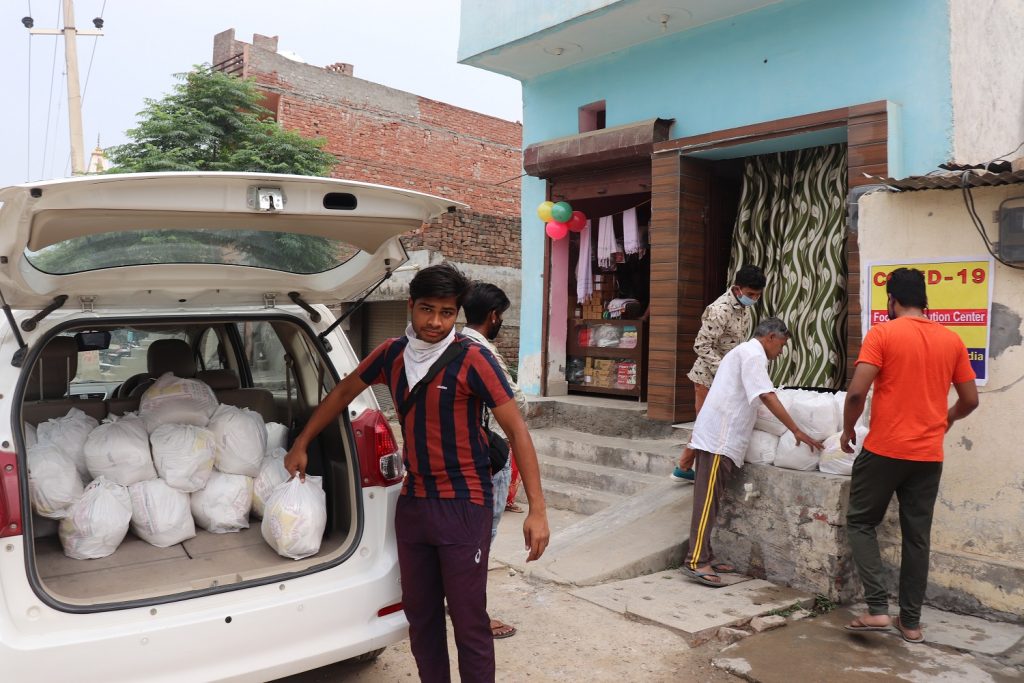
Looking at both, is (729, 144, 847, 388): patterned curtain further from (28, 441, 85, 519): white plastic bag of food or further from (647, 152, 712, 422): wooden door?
(28, 441, 85, 519): white plastic bag of food

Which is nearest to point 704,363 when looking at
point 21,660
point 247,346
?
point 247,346

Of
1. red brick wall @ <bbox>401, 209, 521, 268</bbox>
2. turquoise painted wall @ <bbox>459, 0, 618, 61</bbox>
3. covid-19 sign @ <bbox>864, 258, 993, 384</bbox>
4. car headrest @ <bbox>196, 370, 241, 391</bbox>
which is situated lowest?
car headrest @ <bbox>196, 370, 241, 391</bbox>

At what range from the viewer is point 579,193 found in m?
8.43

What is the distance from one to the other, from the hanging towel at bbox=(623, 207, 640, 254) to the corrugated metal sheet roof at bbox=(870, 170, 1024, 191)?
3.97 m

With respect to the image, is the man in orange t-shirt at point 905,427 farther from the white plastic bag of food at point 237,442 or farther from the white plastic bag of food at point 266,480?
the white plastic bag of food at point 237,442

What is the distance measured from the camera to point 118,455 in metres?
3.15

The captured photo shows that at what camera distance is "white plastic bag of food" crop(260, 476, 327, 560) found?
3051 mm

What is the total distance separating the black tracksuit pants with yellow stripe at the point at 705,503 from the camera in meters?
4.75

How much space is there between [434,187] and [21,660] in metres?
20.7

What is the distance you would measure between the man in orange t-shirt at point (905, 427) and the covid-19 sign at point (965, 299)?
1.43ft

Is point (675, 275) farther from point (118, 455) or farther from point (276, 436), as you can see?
point (118, 455)

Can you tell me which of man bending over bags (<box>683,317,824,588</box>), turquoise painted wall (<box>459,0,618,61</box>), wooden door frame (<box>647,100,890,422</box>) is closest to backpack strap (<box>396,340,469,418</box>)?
man bending over bags (<box>683,317,824,588</box>)

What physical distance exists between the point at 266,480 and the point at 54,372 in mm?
1288

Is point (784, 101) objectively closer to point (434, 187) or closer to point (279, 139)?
point (279, 139)
